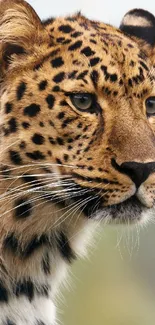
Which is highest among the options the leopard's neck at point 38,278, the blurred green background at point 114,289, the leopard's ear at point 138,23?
the leopard's ear at point 138,23

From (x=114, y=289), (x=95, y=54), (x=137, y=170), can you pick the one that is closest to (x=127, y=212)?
(x=137, y=170)

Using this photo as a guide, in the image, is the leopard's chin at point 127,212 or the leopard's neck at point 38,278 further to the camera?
the leopard's neck at point 38,278

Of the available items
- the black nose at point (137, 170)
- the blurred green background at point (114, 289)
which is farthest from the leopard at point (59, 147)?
the blurred green background at point (114, 289)

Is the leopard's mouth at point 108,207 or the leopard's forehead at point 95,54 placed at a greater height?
the leopard's forehead at point 95,54

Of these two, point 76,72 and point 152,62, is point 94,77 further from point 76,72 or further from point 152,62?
point 152,62

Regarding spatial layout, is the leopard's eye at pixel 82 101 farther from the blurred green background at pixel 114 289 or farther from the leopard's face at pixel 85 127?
the blurred green background at pixel 114 289

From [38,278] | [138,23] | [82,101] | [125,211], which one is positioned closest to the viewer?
[125,211]

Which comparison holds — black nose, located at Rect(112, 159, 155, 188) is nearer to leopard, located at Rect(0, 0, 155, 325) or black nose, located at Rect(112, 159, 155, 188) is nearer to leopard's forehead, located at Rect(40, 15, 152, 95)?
→ leopard, located at Rect(0, 0, 155, 325)

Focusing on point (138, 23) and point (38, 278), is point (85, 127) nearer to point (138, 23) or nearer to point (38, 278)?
point (38, 278)
